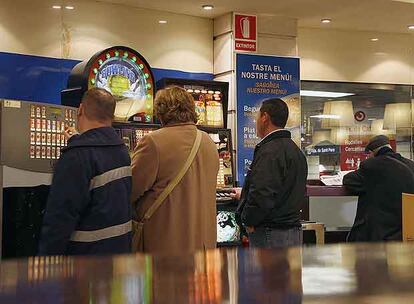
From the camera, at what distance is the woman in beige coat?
2666 millimetres

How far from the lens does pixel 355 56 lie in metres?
7.60

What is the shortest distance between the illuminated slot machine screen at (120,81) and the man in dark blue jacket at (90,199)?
201 cm

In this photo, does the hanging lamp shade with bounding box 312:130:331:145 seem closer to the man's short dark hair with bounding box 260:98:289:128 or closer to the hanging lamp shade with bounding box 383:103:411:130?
the hanging lamp shade with bounding box 383:103:411:130

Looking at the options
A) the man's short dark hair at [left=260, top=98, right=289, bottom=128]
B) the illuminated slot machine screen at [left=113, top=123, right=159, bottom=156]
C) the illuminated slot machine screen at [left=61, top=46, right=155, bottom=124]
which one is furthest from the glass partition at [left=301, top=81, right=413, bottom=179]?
the man's short dark hair at [left=260, top=98, right=289, bottom=128]

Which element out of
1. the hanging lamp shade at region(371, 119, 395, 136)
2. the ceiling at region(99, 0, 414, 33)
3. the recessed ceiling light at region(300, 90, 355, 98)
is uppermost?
the ceiling at region(99, 0, 414, 33)

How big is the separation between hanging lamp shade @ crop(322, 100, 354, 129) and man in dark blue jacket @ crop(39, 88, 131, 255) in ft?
17.9

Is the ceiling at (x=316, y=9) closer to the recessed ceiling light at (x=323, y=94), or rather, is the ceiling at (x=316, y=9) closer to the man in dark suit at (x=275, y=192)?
the recessed ceiling light at (x=323, y=94)

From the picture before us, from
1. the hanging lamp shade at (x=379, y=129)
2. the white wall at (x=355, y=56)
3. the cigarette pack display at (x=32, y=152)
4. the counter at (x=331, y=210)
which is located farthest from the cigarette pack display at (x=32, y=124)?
the hanging lamp shade at (x=379, y=129)

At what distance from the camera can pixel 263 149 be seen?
10.9 ft

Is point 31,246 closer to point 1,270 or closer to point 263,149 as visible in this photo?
point 263,149

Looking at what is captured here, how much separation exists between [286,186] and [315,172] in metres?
4.35

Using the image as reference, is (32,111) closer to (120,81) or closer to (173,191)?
(173,191)

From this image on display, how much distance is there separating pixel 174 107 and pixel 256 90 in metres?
3.78

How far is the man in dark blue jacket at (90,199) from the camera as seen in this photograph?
2.35 meters
